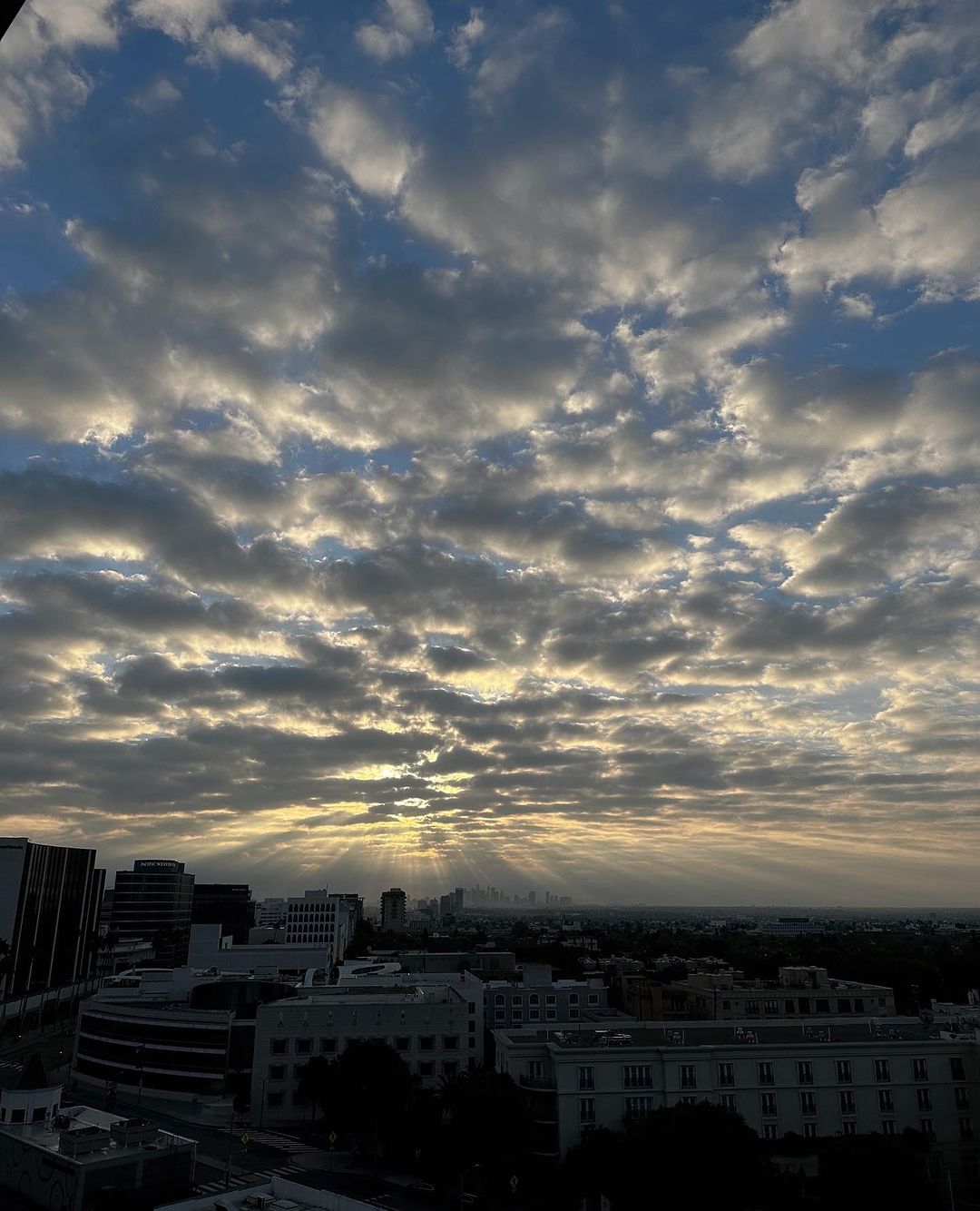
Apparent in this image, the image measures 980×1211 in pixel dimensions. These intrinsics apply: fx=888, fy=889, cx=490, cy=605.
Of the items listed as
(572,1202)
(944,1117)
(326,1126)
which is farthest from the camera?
(326,1126)

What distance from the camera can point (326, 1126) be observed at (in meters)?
86.7

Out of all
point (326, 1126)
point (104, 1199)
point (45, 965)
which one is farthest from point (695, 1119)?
point (45, 965)

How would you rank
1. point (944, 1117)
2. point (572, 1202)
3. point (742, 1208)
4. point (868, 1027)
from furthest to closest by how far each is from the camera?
point (868, 1027), point (944, 1117), point (572, 1202), point (742, 1208)

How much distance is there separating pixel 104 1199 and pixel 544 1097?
117ft

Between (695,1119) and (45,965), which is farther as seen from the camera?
(45,965)

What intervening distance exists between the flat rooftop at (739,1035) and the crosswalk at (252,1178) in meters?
21.3

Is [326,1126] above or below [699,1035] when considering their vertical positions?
below

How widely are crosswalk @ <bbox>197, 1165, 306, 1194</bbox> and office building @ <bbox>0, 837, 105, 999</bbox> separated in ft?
318

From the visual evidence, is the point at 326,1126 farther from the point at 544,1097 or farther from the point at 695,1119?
the point at 695,1119

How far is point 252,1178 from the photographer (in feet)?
230

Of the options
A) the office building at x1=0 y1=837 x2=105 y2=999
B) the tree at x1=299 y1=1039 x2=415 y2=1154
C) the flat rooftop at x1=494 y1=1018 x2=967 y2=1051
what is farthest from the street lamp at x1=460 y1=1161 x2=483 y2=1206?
the office building at x1=0 y1=837 x2=105 y2=999

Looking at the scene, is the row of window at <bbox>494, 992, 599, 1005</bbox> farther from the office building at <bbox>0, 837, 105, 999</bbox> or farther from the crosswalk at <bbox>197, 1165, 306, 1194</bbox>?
the office building at <bbox>0, 837, 105, 999</bbox>

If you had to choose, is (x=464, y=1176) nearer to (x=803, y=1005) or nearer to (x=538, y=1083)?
→ (x=538, y=1083)

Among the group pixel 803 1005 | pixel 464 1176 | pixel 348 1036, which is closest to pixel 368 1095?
pixel 464 1176
